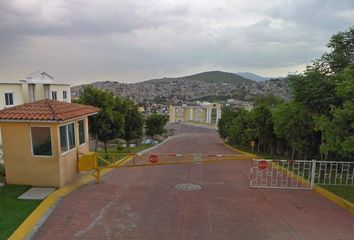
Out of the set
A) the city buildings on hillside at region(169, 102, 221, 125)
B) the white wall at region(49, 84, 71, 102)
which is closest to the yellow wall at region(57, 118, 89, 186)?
the white wall at region(49, 84, 71, 102)

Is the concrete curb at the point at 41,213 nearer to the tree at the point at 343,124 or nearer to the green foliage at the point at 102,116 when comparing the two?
the green foliage at the point at 102,116

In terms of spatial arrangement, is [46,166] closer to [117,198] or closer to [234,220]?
[117,198]

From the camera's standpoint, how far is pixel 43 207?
7809 mm

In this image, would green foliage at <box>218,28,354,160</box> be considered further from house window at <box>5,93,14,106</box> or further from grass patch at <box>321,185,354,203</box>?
house window at <box>5,93,14,106</box>

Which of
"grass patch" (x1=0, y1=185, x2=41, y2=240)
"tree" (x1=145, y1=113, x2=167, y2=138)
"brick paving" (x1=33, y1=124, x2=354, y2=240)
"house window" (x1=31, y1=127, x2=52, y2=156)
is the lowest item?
"tree" (x1=145, y1=113, x2=167, y2=138)

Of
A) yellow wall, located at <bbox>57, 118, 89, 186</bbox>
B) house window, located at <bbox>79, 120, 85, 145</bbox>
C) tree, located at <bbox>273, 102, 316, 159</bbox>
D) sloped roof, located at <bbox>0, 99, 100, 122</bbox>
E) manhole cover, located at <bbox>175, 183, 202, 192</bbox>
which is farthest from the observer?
tree, located at <bbox>273, 102, 316, 159</bbox>

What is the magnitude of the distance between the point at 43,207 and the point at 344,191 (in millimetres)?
9244

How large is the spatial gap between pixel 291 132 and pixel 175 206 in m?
8.10

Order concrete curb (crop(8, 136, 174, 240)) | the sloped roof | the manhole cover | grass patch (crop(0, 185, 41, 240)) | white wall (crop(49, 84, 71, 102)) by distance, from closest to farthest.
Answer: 1. concrete curb (crop(8, 136, 174, 240))
2. grass patch (crop(0, 185, 41, 240))
3. the sloped roof
4. the manhole cover
5. white wall (crop(49, 84, 71, 102))

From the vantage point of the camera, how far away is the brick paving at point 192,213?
6602mm

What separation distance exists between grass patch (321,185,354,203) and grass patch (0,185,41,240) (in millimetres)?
8947

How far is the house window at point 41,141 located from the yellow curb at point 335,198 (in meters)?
8.86

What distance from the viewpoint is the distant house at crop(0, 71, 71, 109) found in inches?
1103

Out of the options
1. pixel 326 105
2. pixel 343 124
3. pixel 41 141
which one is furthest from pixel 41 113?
pixel 326 105
